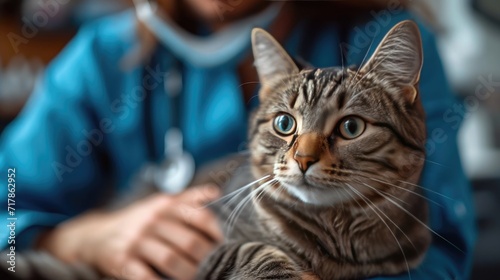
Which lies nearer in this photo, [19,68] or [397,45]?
[397,45]

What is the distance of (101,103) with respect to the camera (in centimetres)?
56

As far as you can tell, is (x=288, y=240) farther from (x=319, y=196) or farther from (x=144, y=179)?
(x=144, y=179)

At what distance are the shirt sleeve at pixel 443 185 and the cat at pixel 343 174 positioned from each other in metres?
0.02

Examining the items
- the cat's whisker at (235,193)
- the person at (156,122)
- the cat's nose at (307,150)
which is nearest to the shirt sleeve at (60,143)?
the person at (156,122)

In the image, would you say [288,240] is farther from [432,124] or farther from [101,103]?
[101,103]

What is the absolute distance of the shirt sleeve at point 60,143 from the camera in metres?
0.55

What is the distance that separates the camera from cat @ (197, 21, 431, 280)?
15.8 inches

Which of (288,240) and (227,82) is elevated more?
(227,82)

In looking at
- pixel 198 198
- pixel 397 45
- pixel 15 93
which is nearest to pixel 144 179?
pixel 198 198

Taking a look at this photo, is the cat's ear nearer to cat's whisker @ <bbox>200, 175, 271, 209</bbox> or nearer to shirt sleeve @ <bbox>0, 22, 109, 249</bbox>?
cat's whisker @ <bbox>200, 175, 271, 209</bbox>

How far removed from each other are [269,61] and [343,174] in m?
0.12

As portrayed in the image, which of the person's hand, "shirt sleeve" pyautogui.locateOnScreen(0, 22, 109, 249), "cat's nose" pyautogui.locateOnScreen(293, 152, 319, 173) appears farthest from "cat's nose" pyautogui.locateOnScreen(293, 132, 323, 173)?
"shirt sleeve" pyautogui.locateOnScreen(0, 22, 109, 249)

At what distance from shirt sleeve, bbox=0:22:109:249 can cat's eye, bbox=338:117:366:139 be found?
10.8 inches

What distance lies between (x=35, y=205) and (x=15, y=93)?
0.12 metres
